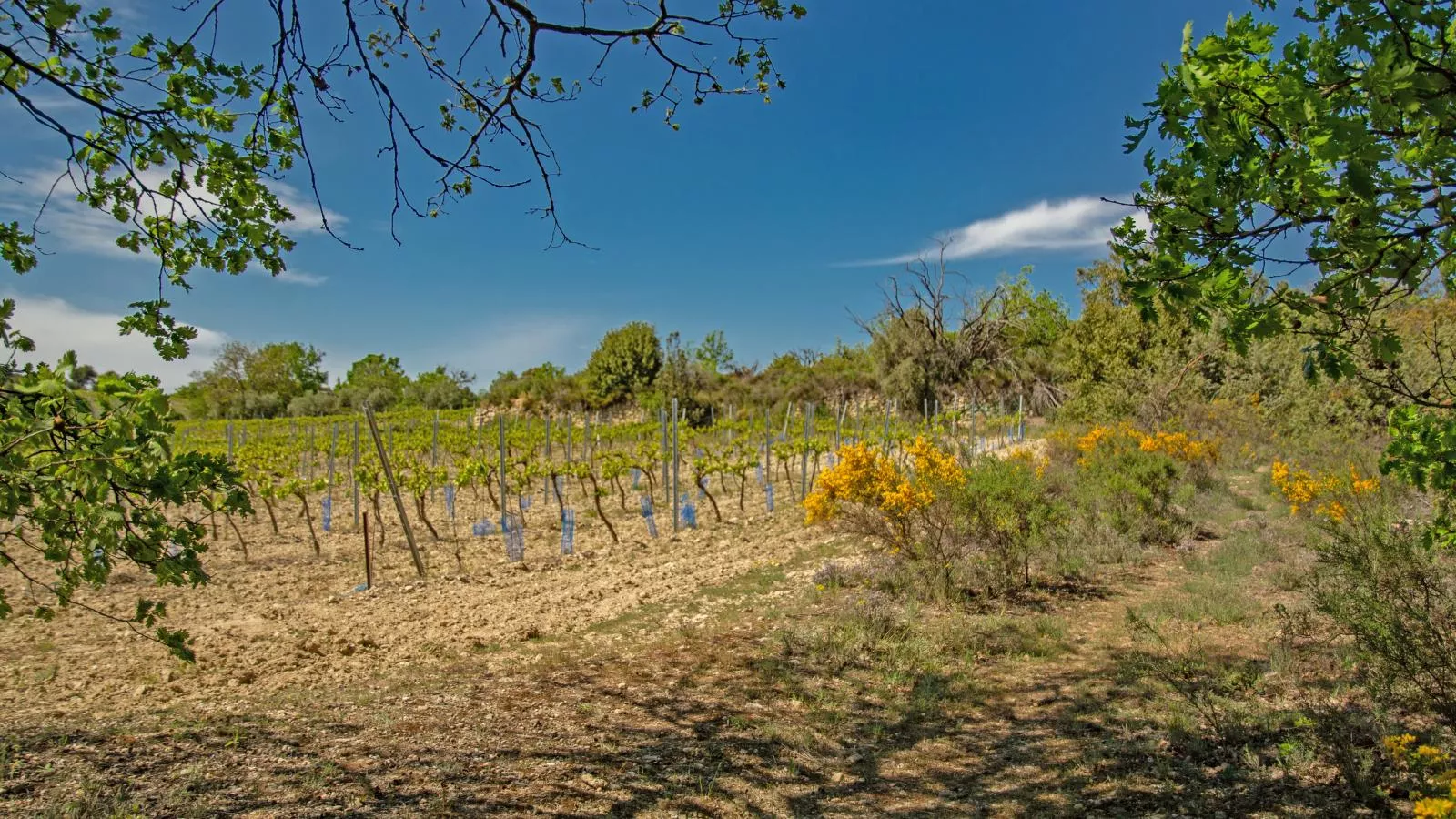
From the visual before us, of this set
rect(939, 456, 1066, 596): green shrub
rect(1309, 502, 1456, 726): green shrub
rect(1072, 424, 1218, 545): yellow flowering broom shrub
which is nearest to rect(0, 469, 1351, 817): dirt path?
rect(939, 456, 1066, 596): green shrub

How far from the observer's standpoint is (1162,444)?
10328mm

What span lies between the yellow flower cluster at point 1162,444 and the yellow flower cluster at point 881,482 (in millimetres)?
4008

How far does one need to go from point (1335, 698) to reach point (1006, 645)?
6.30 ft

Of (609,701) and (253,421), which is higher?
(253,421)

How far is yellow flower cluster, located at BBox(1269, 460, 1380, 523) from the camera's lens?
683 centimetres

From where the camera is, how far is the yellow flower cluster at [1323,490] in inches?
269

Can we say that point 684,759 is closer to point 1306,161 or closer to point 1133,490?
point 1306,161

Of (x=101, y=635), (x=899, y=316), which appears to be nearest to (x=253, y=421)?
(x=899, y=316)

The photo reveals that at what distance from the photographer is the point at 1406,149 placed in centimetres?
228

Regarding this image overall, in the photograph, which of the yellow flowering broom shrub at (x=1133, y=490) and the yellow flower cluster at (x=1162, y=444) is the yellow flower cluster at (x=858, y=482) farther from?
the yellow flower cluster at (x=1162, y=444)

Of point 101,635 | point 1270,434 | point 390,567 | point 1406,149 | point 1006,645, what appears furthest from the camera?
point 1270,434

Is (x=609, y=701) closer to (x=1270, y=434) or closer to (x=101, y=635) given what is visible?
(x=101, y=635)

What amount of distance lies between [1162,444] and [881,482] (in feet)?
18.7

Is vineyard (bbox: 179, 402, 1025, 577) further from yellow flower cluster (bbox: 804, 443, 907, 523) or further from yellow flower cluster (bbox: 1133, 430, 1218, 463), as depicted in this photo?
yellow flower cluster (bbox: 1133, 430, 1218, 463)
